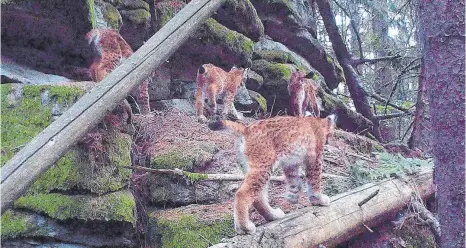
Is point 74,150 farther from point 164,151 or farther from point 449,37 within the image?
point 449,37

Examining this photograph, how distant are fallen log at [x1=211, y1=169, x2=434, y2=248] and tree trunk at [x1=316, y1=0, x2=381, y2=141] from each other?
217 inches

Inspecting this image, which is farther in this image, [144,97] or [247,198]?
[144,97]

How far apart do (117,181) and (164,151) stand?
1050 mm

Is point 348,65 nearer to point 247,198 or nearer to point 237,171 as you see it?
point 237,171

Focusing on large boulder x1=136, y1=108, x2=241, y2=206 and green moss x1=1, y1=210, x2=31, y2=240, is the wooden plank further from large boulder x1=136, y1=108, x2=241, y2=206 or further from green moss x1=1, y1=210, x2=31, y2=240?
large boulder x1=136, y1=108, x2=241, y2=206

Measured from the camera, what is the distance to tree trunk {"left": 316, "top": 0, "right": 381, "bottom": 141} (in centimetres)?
1223

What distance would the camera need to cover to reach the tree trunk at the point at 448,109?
3842mm

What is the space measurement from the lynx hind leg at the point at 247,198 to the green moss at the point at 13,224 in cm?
215

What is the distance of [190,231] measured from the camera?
4926mm

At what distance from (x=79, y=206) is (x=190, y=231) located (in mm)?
1273

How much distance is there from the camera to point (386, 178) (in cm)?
656

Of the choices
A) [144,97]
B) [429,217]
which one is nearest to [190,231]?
[429,217]

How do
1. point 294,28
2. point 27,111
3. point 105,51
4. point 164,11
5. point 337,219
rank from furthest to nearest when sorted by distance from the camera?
1. point 294,28
2. point 164,11
3. point 105,51
4. point 337,219
5. point 27,111

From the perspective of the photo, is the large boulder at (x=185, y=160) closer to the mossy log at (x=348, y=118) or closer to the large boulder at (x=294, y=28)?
the mossy log at (x=348, y=118)
